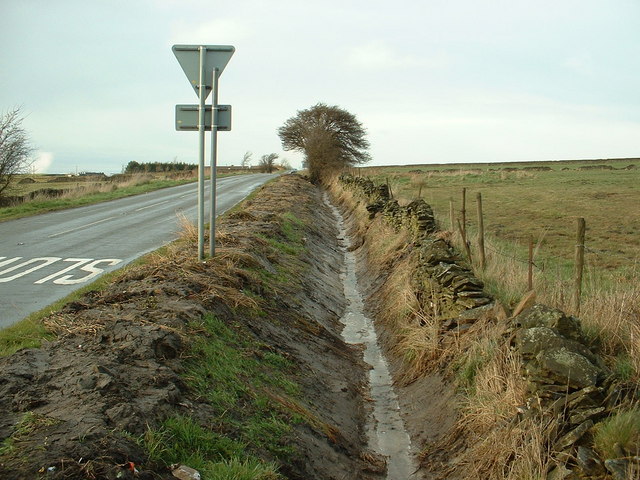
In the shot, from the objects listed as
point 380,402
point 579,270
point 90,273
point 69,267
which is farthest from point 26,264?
point 579,270

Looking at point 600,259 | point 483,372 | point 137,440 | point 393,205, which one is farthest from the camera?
point 393,205

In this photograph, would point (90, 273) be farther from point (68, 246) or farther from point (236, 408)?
point (236, 408)

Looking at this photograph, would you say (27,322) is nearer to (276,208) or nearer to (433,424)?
(433,424)

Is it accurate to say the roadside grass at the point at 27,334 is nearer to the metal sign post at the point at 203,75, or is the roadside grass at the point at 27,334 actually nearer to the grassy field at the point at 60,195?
the metal sign post at the point at 203,75

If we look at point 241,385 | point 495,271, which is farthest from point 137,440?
point 495,271

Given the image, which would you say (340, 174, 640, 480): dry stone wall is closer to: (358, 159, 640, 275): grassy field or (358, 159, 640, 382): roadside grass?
(358, 159, 640, 382): roadside grass

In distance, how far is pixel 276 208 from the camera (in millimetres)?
21625

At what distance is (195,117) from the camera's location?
9820mm

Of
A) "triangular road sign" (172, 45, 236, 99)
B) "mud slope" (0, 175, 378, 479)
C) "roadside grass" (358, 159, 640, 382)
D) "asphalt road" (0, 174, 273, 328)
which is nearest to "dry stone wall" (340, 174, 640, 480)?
"roadside grass" (358, 159, 640, 382)

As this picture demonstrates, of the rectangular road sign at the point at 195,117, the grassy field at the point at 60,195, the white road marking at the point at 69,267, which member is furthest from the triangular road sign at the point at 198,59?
the grassy field at the point at 60,195

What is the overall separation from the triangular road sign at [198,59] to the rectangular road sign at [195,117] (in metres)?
0.37

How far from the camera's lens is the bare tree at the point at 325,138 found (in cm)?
5394

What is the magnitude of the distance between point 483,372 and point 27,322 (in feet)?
17.3

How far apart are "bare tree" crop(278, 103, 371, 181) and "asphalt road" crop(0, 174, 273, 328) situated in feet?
94.6
